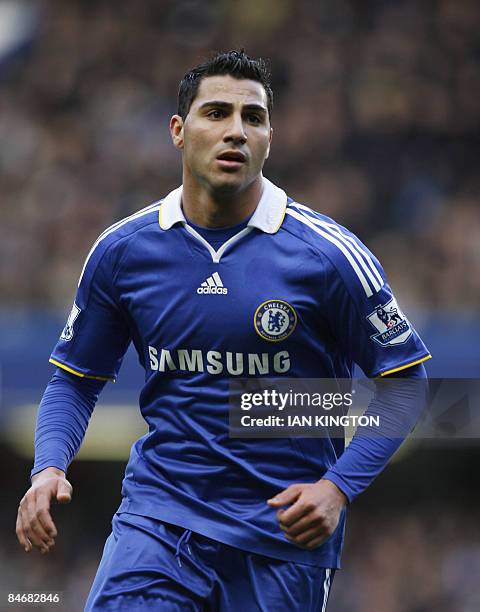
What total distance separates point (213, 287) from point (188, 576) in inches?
34.9

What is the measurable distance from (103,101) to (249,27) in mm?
1820

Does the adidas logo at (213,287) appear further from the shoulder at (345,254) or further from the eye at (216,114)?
the eye at (216,114)

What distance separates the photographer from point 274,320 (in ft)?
11.5

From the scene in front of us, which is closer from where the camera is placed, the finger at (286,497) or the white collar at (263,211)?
the finger at (286,497)

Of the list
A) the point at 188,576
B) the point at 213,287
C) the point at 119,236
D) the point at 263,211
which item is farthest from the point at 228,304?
the point at 188,576

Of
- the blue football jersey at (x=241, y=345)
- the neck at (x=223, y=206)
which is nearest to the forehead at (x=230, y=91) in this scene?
the neck at (x=223, y=206)

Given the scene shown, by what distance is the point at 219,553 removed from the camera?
338cm

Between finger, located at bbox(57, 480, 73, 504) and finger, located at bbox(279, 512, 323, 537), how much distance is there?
0.65 meters

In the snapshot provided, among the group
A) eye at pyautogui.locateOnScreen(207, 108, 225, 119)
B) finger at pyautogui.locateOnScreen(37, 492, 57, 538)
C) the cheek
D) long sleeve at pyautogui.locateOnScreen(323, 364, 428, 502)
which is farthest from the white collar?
finger at pyautogui.locateOnScreen(37, 492, 57, 538)

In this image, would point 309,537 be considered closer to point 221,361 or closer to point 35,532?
point 221,361

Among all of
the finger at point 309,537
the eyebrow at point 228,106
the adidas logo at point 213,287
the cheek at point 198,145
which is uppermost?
the eyebrow at point 228,106

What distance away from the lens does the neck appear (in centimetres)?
372

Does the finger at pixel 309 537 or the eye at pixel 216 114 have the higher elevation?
the eye at pixel 216 114

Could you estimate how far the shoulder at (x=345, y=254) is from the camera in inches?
138
